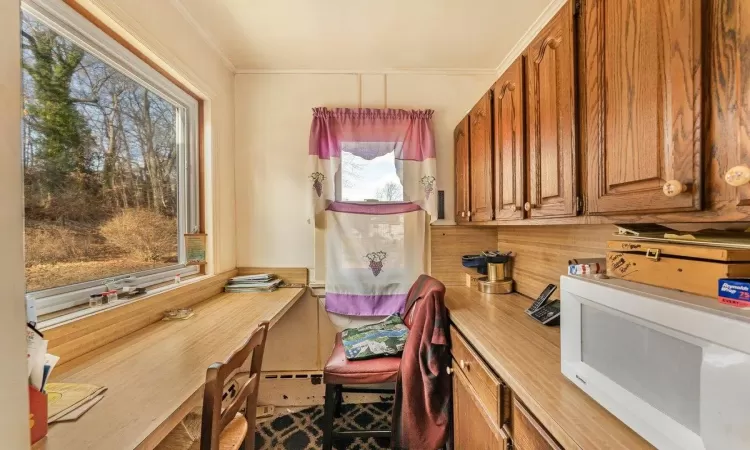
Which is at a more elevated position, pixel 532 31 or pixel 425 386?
pixel 532 31

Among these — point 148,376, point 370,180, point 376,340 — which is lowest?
point 376,340

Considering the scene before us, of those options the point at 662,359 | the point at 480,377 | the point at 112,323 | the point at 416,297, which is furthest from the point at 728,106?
the point at 112,323

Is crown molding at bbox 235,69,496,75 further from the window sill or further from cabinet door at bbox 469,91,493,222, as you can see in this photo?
the window sill

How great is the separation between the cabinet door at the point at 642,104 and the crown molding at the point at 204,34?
1867mm

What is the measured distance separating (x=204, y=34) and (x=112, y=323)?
5.48 ft

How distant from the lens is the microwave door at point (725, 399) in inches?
16.0

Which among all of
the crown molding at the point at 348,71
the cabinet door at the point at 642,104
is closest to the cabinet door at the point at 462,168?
the crown molding at the point at 348,71

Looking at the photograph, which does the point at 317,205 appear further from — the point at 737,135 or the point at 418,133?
the point at 737,135

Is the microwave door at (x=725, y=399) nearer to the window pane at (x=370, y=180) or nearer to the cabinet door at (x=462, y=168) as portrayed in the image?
the cabinet door at (x=462, y=168)

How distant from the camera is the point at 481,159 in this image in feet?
5.58

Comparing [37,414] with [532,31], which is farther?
[532,31]

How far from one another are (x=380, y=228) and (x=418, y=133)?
75cm

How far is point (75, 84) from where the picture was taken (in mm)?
1154

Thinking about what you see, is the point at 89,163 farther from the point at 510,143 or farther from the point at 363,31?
the point at 510,143
